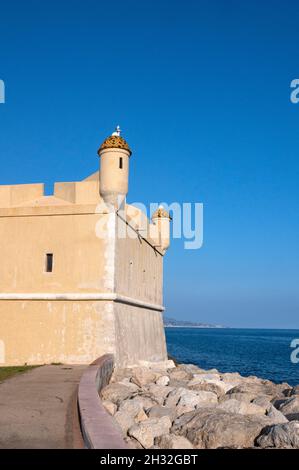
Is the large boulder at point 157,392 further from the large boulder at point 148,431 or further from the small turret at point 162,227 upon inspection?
the small turret at point 162,227

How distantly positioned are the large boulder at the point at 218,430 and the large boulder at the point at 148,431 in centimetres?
32

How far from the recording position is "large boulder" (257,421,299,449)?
766 centimetres

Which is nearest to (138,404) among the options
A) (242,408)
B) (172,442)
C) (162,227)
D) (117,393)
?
(117,393)

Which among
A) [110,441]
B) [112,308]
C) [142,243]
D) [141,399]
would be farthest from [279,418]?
[142,243]

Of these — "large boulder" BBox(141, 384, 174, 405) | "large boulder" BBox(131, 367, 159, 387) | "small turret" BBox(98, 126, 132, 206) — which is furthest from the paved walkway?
"small turret" BBox(98, 126, 132, 206)

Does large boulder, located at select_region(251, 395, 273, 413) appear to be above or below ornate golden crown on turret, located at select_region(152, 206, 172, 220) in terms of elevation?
below

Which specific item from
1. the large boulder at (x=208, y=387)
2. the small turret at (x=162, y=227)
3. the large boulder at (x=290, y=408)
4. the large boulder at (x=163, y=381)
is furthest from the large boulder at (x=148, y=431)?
the small turret at (x=162, y=227)

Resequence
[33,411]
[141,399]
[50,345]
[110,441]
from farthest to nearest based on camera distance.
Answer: [50,345]
[141,399]
[33,411]
[110,441]

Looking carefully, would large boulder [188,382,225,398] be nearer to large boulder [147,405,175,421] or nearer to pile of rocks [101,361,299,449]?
pile of rocks [101,361,299,449]

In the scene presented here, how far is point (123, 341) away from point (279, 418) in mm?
7802

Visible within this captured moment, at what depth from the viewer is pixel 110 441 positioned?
5.02 metres

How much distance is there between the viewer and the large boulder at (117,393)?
34.6 ft

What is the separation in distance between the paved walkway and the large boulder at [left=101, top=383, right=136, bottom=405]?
0.75m
